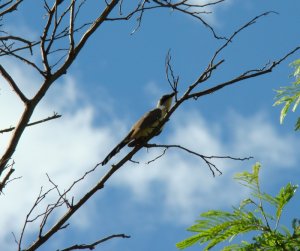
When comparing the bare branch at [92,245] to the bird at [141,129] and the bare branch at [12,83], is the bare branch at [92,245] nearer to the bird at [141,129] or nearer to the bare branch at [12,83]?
the bare branch at [12,83]

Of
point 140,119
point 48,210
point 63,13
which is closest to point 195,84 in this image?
point 63,13

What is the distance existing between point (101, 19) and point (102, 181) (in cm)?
104

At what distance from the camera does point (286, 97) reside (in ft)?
17.3

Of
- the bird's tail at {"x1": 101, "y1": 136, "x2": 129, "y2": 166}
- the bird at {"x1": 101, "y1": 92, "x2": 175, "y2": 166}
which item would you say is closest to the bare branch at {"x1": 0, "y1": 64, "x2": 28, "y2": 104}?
the bird's tail at {"x1": 101, "y1": 136, "x2": 129, "y2": 166}

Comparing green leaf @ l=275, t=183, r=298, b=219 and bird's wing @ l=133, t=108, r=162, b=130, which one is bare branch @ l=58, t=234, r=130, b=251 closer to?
green leaf @ l=275, t=183, r=298, b=219

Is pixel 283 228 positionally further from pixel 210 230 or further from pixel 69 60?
pixel 69 60

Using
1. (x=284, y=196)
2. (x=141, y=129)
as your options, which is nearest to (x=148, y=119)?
(x=141, y=129)

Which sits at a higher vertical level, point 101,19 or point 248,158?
→ point 101,19

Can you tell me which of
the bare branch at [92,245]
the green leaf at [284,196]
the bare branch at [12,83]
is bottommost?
the bare branch at [92,245]

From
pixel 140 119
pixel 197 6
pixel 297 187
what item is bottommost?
pixel 297 187

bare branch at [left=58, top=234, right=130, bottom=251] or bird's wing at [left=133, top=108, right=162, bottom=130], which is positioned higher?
bird's wing at [left=133, top=108, right=162, bottom=130]

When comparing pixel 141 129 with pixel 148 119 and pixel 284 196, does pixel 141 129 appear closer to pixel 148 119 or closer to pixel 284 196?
pixel 148 119

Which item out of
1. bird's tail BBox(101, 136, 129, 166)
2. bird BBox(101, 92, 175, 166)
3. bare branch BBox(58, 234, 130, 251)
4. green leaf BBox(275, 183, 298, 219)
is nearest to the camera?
bare branch BBox(58, 234, 130, 251)

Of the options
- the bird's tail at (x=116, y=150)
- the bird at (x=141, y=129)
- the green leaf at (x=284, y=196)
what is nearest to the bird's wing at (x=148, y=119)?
the bird at (x=141, y=129)
